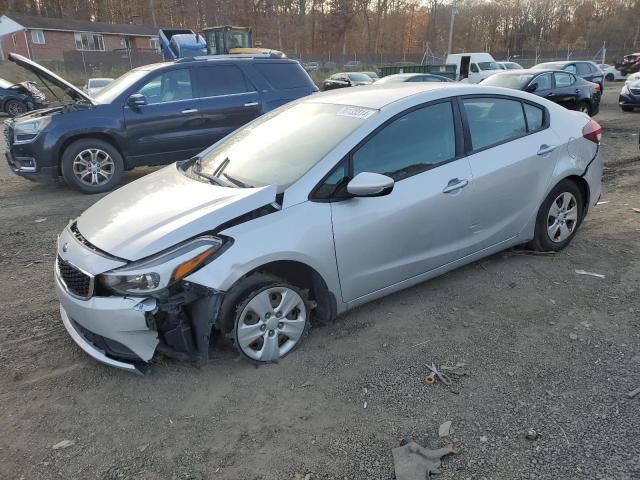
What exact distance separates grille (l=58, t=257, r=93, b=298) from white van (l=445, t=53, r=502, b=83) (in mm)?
24678

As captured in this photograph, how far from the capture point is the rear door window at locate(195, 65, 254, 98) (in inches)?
308

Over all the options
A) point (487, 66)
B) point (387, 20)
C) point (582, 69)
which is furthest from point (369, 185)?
point (387, 20)

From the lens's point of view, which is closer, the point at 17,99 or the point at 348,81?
the point at 17,99

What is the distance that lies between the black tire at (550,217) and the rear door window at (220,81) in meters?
5.35

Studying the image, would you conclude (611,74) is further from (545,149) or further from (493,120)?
(493,120)

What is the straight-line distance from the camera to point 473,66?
87.5 feet

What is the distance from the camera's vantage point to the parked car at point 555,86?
1248 centimetres

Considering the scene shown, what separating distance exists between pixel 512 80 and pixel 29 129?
10934 millimetres

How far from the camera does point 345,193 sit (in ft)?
10.7

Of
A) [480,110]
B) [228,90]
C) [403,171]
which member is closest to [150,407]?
[403,171]

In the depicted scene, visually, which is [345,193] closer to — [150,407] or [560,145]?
[150,407]

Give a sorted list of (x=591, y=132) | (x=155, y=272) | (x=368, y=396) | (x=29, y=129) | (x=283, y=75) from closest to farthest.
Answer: (x=155, y=272)
(x=368, y=396)
(x=591, y=132)
(x=29, y=129)
(x=283, y=75)

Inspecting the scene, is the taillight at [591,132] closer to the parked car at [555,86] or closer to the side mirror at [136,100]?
the side mirror at [136,100]

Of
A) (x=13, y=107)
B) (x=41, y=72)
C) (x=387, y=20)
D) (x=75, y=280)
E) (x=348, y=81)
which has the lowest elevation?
(x=13, y=107)
